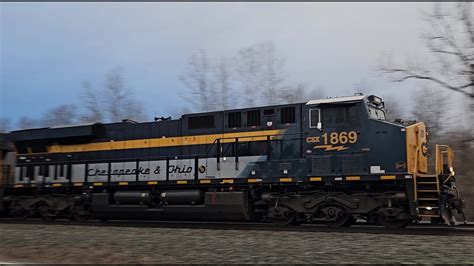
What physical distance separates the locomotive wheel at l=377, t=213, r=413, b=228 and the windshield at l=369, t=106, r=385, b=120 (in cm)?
268

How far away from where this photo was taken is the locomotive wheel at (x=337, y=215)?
11.4 meters

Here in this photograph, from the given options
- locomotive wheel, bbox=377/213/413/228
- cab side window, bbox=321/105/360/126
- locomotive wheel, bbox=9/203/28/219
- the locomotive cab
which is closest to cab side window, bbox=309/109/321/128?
the locomotive cab

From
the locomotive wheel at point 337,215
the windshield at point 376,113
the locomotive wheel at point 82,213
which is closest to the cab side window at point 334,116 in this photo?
the windshield at point 376,113

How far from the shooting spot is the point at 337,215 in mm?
11391

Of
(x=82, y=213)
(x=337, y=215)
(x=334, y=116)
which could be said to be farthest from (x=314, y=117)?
(x=82, y=213)

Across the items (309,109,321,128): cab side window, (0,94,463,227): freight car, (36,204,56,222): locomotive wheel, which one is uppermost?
(309,109,321,128): cab side window

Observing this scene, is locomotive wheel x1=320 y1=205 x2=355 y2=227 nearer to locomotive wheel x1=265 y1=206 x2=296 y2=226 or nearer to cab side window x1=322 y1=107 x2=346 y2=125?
locomotive wheel x1=265 y1=206 x2=296 y2=226

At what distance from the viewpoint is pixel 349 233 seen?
32.8ft

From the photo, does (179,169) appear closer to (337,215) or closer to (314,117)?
(314,117)

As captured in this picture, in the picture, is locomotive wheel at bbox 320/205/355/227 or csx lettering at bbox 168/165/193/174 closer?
locomotive wheel at bbox 320/205/355/227

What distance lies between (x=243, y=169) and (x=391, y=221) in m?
4.37

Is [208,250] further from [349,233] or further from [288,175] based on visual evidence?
[288,175]

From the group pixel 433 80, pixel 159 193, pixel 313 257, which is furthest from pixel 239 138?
pixel 433 80

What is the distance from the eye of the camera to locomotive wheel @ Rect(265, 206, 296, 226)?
12047 millimetres
